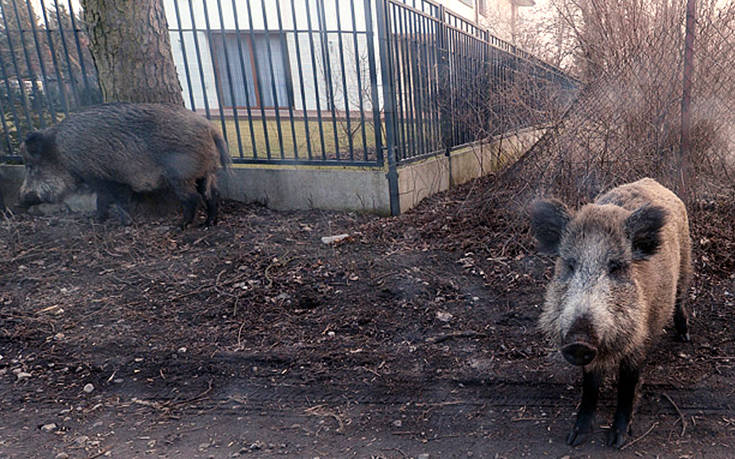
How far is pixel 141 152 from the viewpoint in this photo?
5430 mm

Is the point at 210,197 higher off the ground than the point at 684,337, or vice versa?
the point at 210,197

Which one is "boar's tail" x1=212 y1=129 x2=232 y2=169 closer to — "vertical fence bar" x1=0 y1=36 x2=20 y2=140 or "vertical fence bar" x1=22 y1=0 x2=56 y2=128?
"vertical fence bar" x1=22 y1=0 x2=56 y2=128

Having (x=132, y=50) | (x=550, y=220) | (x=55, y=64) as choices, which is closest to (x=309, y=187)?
(x=132, y=50)

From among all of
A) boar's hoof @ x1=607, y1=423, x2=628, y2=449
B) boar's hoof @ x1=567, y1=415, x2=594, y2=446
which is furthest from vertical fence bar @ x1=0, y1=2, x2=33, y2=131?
boar's hoof @ x1=607, y1=423, x2=628, y2=449

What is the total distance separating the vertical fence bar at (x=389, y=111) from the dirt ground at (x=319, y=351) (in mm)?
675

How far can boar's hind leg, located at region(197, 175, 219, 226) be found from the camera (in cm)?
559

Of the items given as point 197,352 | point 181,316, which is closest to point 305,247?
point 181,316

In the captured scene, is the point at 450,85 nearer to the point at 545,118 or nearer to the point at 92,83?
the point at 545,118

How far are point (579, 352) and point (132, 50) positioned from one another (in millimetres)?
5485

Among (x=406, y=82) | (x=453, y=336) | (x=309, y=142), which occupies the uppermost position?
(x=406, y=82)

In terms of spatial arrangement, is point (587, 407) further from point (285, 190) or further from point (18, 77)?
point (18, 77)

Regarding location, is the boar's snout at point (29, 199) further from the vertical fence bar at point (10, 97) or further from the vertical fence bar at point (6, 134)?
the vertical fence bar at point (10, 97)

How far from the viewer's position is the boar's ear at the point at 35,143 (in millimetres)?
5699

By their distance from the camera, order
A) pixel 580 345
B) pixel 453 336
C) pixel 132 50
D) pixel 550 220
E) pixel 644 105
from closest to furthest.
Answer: pixel 580 345
pixel 550 220
pixel 453 336
pixel 644 105
pixel 132 50
